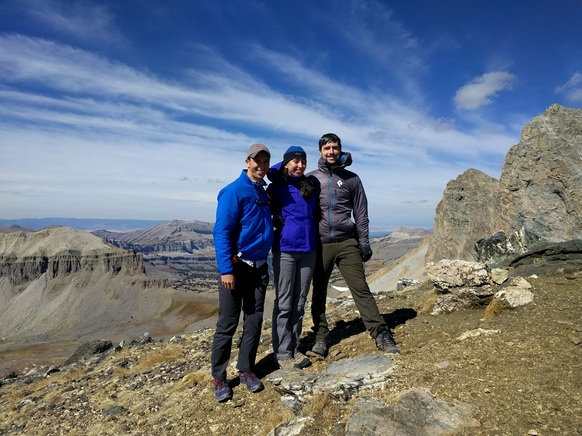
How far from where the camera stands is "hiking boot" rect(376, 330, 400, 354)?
639cm

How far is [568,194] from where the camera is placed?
18.1 metres

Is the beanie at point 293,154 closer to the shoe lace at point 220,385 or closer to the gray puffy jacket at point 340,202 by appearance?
the gray puffy jacket at point 340,202

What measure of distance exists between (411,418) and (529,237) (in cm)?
1651

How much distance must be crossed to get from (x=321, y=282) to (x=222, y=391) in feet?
8.72

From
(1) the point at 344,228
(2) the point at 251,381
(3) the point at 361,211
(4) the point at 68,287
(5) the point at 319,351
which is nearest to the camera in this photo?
(2) the point at 251,381

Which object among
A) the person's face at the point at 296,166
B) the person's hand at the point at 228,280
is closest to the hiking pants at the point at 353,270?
the person's face at the point at 296,166

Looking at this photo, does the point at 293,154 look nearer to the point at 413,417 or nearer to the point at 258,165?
the point at 258,165

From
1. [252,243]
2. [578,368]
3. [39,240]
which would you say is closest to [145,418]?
[252,243]

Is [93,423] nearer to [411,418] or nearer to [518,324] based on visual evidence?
[411,418]

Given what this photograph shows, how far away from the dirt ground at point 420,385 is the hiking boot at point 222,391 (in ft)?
0.42

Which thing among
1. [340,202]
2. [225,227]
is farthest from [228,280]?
[340,202]

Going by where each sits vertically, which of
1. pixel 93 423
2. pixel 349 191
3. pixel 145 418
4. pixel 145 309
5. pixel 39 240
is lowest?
pixel 145 309

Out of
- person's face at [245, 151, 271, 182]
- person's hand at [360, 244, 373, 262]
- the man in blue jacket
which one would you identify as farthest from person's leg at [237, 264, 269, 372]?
person's hand at [360, 244, 373, 262]

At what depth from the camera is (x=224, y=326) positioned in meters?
6.02
